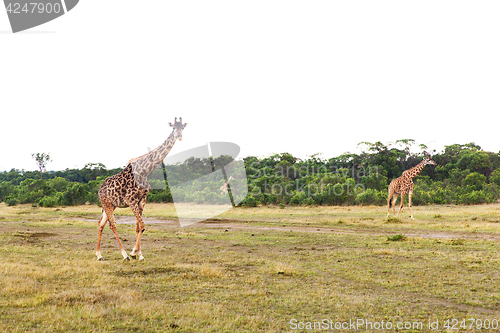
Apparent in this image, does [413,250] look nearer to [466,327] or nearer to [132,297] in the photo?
[466,327]

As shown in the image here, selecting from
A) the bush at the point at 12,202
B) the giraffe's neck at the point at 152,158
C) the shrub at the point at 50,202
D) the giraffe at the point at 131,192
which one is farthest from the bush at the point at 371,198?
Answer: the bush at the point at 12,202

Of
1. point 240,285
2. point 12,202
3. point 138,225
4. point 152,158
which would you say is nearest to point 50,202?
point 12,202

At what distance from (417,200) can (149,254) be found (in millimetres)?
35157

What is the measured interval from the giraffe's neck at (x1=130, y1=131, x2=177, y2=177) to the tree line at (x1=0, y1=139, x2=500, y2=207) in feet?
110

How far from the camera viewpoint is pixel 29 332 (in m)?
5.41

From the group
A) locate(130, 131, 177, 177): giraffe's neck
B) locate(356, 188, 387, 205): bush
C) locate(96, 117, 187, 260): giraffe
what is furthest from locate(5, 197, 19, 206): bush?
locate(130, 131, 177, 177): giraffe's neck

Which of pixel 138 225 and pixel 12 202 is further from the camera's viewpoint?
pixel 12 202

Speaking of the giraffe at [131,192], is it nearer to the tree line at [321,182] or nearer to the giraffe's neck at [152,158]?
the giraffe's neck at [152,158]

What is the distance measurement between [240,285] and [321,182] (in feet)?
132

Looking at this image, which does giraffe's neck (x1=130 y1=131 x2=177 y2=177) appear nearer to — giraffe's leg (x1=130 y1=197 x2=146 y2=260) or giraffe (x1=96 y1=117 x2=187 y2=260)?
giraffe (x1=96 y1=117 x2=187 y2=260)

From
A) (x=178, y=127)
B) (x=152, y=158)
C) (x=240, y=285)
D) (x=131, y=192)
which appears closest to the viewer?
(x=240, y=285)

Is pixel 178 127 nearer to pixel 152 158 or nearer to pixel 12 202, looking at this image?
pixel 152 158

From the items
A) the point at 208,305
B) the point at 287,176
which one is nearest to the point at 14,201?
the point at 287,176

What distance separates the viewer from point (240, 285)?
8336 mm
